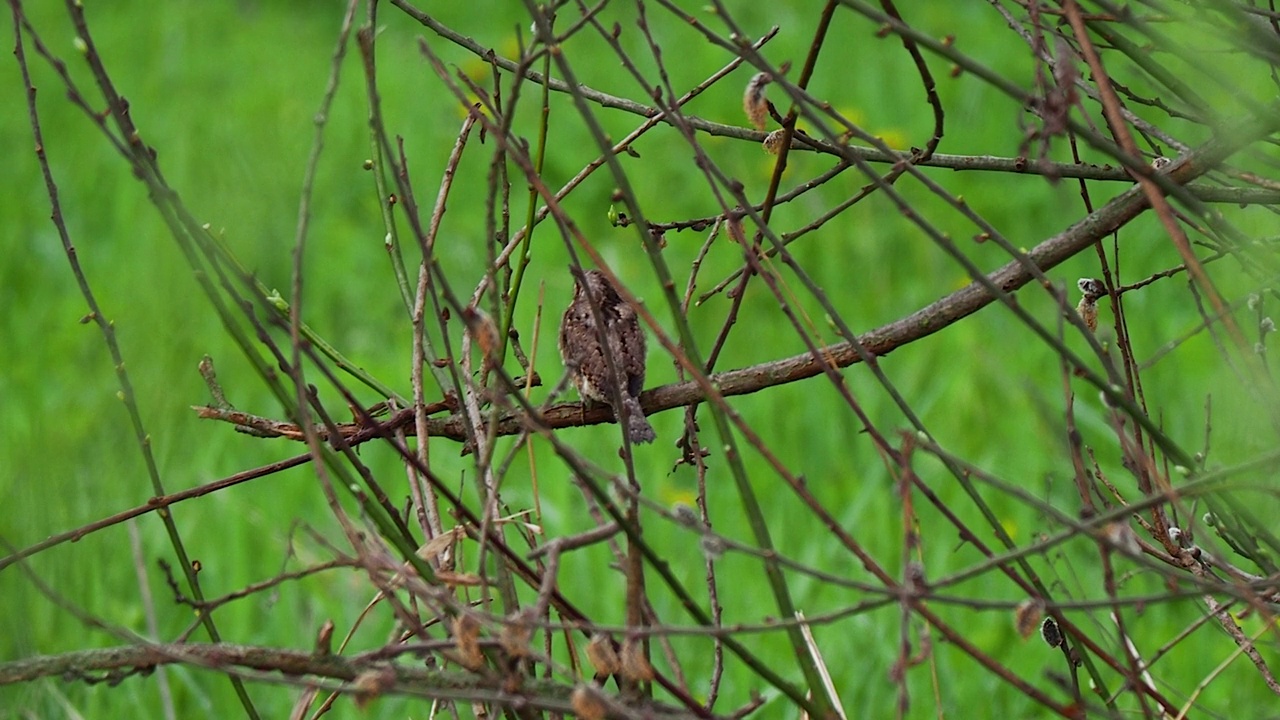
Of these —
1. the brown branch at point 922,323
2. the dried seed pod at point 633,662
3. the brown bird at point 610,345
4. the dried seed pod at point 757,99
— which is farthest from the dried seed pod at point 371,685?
the brown bird at point 610,345

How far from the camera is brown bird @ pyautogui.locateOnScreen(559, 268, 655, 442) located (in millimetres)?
3333

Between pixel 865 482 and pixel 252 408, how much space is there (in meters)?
2.62

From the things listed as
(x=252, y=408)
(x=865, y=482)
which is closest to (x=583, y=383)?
(x=865, y=482)

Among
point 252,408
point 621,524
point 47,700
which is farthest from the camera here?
point 252,408

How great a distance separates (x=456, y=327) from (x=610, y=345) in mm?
2797

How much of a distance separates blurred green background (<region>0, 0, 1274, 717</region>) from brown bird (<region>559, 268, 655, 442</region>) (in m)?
0.30

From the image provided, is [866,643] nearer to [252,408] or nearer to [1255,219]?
[1255,219]

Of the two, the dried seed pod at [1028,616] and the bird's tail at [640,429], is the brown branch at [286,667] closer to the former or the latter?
the dried seed pod at [1028,616]

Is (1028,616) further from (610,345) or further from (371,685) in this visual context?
(610,345)

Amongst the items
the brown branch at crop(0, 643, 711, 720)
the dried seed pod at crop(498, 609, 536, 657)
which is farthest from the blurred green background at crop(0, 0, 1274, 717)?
the dried seed pod at crop(498, 609, 536, 657)

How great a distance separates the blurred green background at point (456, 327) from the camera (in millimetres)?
4375

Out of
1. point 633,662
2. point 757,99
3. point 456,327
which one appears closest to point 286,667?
point 633,662

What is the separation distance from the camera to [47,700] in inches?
153

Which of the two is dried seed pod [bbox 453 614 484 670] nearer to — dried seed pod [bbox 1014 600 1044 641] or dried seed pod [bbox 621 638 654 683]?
dried seed pod [bbox 621 638 654 683]
